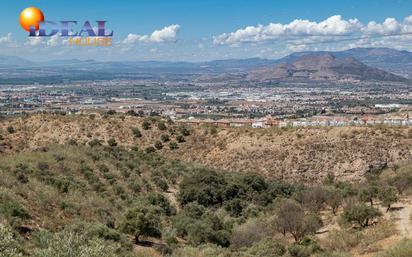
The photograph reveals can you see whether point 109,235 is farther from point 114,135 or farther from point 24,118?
point 24,118

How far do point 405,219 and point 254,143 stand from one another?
28801 millimetres

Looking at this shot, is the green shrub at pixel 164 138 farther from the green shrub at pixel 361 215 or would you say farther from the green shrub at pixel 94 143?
the green shrub at pixel 361 215

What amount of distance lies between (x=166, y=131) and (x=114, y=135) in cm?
605

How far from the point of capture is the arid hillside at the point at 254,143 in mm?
49281

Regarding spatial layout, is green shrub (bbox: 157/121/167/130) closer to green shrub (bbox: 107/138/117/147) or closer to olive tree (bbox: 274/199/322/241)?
green shrub (bbox: 107/138/117/147)

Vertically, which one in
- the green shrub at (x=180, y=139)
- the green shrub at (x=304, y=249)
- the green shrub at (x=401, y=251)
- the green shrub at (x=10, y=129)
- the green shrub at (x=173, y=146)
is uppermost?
the green shrub at (x=401, y=251)

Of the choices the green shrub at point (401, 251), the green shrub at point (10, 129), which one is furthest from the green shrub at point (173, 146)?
the green shrub at point (401, 251)

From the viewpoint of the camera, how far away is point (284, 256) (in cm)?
2089

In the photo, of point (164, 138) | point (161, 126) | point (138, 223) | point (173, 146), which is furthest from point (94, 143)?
point (138, 223)

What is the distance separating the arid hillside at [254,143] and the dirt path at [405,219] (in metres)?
16.9

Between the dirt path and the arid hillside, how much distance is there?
1694 centimetres

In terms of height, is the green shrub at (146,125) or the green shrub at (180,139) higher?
the green shrub at (146,125)

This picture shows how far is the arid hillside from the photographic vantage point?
49.3 m

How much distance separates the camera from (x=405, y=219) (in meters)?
26.0
